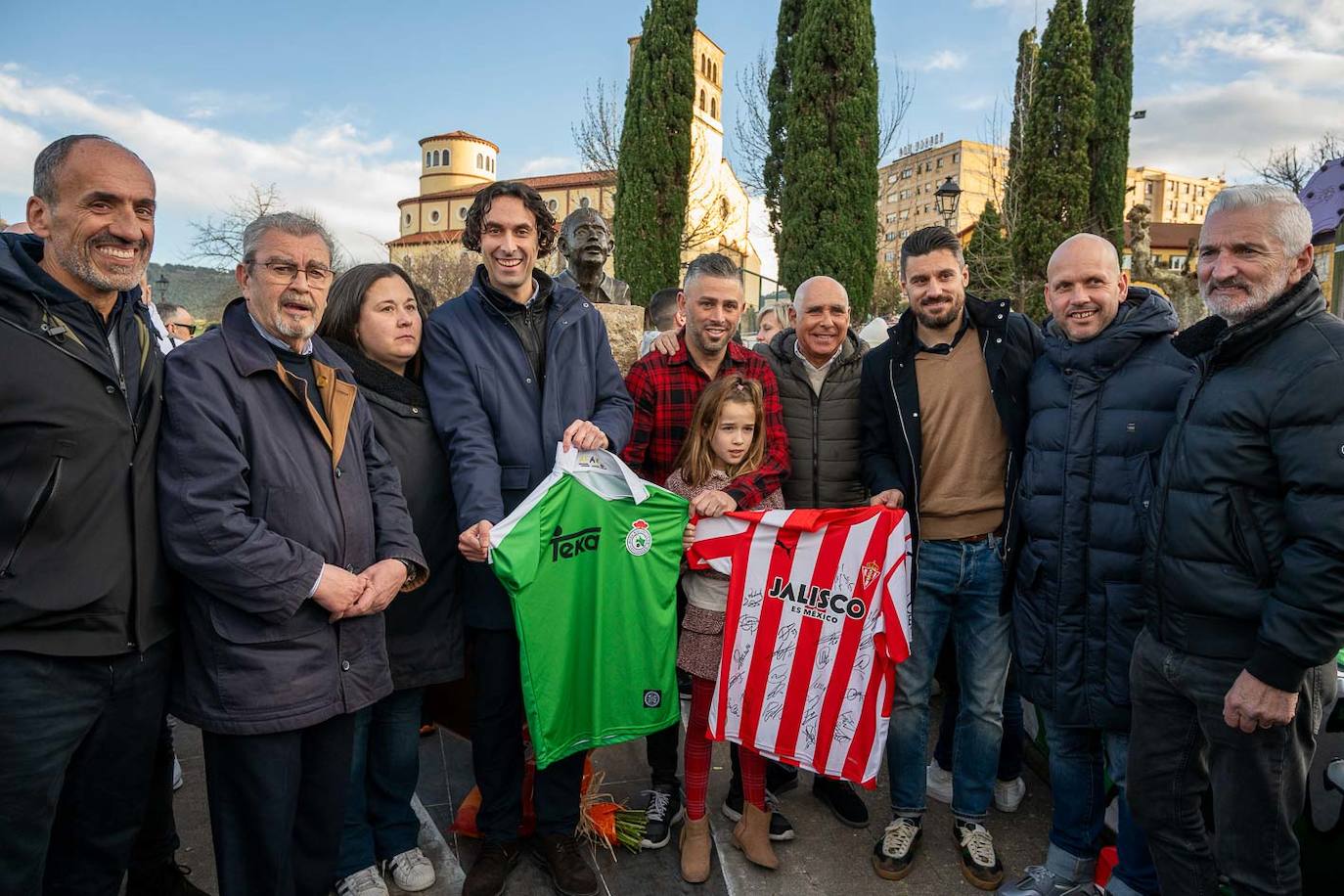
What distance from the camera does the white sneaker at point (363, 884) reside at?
2.92m

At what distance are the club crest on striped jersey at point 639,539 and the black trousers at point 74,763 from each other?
5.10 feet

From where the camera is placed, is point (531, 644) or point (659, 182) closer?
point (531, 644)

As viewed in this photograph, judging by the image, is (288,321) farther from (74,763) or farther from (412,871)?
(412,871)

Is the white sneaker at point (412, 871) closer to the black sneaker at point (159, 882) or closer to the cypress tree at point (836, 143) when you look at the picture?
the black sneaker at point (159, 882)

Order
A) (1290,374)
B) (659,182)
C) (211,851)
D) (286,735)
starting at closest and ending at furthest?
(1290,374), (286,735), (211,851), (659,182)

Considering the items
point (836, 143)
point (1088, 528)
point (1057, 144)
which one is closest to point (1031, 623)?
point (1088, 528)

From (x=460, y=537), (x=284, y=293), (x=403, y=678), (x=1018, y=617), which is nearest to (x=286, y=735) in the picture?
(x=403, y=678)

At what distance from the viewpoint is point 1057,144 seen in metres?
18.0

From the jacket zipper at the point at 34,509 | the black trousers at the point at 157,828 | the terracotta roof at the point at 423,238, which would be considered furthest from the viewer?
the terracotta roof at the point at 423,238

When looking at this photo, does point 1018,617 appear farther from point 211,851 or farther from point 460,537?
point 211,851

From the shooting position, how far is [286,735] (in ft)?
7.64

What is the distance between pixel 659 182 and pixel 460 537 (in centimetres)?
1655

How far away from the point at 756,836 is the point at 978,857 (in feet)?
2.96

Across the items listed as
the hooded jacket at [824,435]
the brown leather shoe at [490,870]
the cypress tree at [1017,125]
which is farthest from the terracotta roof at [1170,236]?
the brown leather shoe at [490,870]
